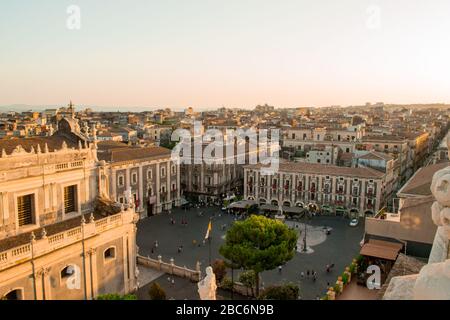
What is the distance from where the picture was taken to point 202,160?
61250 millimetres

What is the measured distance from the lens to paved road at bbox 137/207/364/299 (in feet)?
110

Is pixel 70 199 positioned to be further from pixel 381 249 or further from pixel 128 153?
pixel 128 153

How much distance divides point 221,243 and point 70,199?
19943 millimetres

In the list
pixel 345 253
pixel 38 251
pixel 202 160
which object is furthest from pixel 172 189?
pixel 38 251

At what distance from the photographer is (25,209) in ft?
75.6

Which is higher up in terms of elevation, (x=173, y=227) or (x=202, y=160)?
(x=202, y=160)

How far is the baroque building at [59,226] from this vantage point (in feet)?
67.5

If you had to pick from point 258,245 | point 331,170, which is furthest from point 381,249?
point 331,170

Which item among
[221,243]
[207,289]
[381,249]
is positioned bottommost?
[221,243]

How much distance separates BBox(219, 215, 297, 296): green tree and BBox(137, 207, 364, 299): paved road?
4.53m

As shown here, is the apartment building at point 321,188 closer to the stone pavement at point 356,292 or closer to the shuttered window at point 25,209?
the stone pavement at point 356,292

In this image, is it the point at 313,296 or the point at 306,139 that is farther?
the point at 306,139
